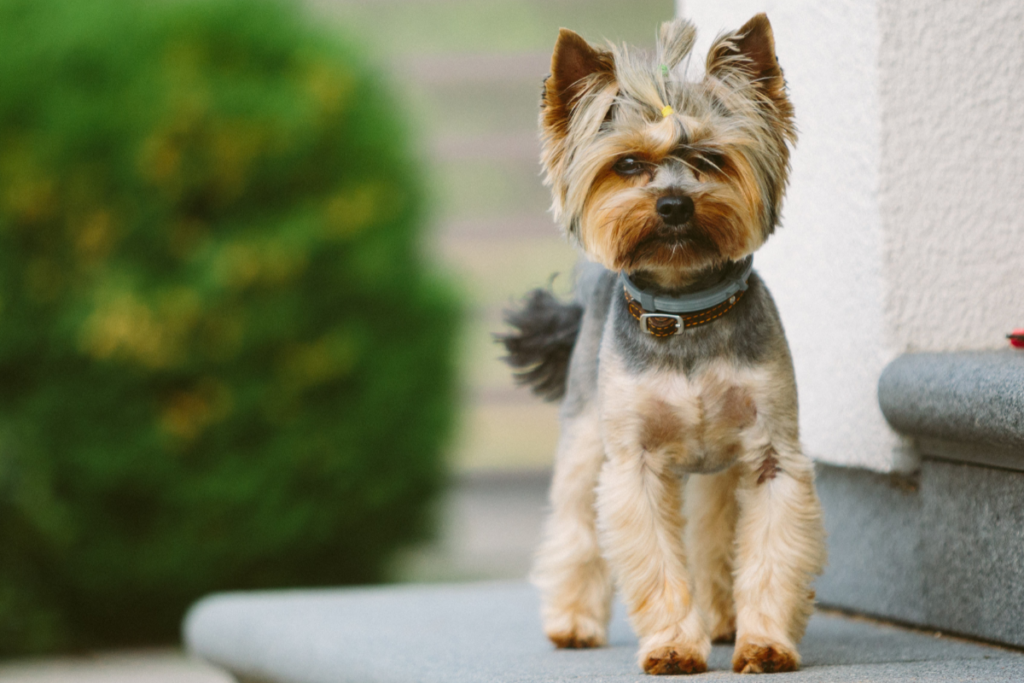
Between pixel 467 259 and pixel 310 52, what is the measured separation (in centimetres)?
511

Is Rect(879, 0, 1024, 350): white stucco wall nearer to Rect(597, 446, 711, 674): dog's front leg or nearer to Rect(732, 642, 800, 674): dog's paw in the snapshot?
Rect(597, 446, 711, 674): dog's front leg

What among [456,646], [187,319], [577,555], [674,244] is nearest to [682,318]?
[674,244]

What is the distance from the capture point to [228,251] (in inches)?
276

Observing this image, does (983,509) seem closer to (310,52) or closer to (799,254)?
(799,254)

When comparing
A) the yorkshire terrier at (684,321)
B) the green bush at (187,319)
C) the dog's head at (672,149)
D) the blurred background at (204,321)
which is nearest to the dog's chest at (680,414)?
the yorkshire terrier at (684,321)

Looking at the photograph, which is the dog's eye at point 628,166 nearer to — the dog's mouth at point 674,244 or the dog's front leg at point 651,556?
the dog's mouth at point 674,244

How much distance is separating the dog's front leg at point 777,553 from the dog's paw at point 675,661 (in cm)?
8

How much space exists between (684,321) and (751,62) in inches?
22.2

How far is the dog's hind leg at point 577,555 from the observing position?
320cm

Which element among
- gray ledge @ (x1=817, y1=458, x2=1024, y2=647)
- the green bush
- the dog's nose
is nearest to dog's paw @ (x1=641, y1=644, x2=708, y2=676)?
gray ledge @ (x1=817, y1=458, x2=1024, y2=647)

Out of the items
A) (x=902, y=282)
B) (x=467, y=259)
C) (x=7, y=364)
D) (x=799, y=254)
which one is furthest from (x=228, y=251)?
(x=467, y=259)

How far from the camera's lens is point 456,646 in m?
3.25

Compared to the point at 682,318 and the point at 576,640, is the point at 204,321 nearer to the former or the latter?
the point at 576,640

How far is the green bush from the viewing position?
22.2 feet
